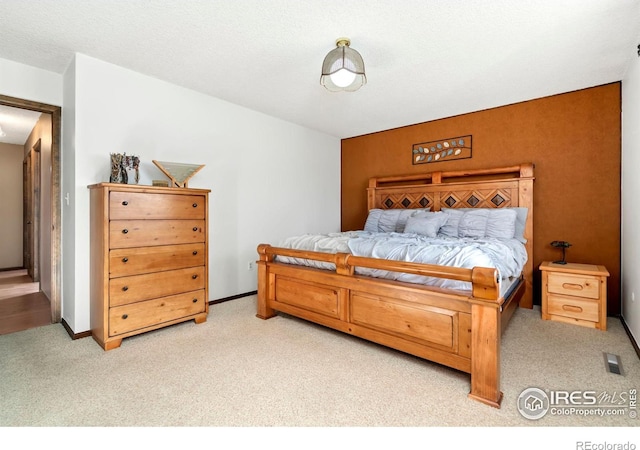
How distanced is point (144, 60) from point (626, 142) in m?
4.63

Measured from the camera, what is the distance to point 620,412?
166 centimetres

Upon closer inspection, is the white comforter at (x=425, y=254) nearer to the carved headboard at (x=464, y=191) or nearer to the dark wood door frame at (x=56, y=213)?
→ the carved headboard at (x=464, y=191)

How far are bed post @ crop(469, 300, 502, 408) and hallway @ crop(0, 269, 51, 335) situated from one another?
3.85 meters

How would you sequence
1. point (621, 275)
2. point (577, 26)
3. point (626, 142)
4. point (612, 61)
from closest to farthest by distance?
point (577, 26) → point (612, 61) → point (626, 142) → point (621, 275)

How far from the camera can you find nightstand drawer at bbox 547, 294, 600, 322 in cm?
290

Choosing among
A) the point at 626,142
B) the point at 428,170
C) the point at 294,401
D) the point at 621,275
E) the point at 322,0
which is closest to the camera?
the point at 294,401

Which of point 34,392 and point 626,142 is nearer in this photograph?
point 34,392

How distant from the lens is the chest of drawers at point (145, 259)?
247cm

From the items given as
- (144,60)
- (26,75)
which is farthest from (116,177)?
(26,75)

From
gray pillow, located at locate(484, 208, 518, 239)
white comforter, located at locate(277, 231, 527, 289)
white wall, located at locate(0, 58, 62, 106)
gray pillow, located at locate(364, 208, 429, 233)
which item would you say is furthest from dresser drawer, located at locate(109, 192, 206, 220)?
gray pillow, located at locate(484, 208, 518, 239)

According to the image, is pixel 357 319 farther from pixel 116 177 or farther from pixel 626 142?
pixel 626 142

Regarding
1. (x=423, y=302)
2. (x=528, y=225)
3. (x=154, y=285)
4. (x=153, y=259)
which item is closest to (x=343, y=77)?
(x=423, y=302)

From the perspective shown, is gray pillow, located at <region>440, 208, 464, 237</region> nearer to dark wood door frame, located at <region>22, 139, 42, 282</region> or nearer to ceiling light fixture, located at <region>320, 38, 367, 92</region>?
ceiling light fixture, located at <region>320, 38, 367, 92</region>

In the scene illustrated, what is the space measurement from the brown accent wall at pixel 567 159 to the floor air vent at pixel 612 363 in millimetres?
1226
